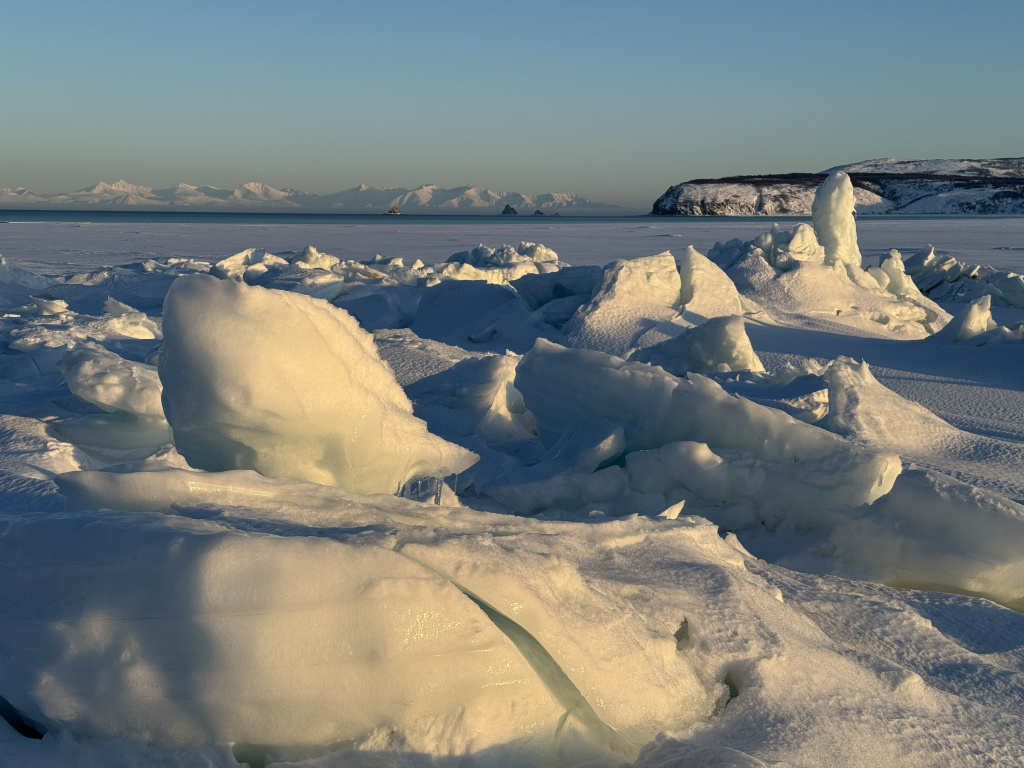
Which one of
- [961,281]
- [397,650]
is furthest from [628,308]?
[961,281]

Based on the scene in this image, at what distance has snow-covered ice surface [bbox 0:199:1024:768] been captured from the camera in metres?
1.34

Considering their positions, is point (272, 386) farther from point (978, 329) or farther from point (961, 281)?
point (961, 281)

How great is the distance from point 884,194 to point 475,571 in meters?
84.5

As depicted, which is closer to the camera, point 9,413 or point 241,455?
point 241,455

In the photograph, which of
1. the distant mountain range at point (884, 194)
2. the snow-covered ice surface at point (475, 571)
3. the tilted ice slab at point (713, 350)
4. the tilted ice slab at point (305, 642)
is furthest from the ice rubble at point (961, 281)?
the distant mountain range at point (884, 194)

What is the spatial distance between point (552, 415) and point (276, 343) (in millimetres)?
2497

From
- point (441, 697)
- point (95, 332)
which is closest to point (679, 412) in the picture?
point (441, 697)

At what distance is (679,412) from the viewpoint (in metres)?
3.66

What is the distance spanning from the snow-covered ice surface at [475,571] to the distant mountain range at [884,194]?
74.0 metres

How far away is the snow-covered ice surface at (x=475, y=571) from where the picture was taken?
1.34 metres

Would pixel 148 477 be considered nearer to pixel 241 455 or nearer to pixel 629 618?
pixel 241 455

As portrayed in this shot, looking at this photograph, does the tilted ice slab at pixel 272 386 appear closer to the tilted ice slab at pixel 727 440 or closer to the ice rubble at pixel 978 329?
the tilted ice slab at pixel 727 440

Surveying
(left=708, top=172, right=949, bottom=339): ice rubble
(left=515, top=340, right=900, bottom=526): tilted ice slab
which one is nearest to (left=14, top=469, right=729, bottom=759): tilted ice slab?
(left=515, top=340, right=900, bottom=526): tilted ice slab

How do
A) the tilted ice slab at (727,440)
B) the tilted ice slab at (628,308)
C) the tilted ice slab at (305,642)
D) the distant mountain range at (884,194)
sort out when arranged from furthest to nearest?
the distant mountain range at (884,194), the tilted ice slab at (628,308), the tilted ice slab at (727,440), the tilted ice slab at (305,642)
